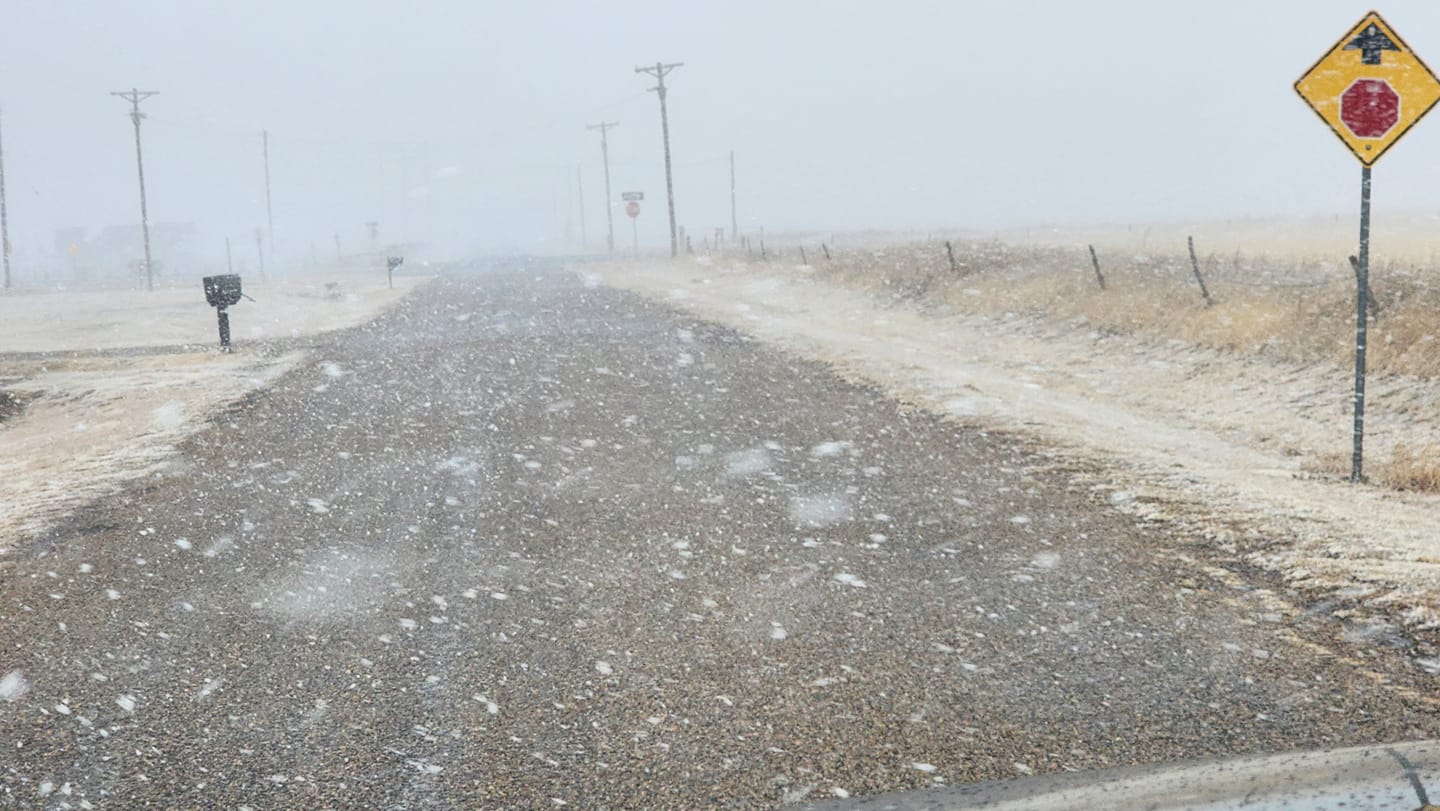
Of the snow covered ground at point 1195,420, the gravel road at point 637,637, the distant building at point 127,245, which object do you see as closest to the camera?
the gravel road at point 637,637

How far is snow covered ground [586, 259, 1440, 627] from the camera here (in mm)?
6750

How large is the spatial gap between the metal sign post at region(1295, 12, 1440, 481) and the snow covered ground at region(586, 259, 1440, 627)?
1.33m

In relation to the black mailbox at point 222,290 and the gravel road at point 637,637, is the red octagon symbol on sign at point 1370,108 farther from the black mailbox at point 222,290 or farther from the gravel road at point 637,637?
the black mailbox at point 222,290

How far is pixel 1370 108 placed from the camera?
8.62 meters

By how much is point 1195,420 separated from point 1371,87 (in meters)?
4.70

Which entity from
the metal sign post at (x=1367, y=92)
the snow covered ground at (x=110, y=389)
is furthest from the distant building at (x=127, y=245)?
the metal sign post at (x=1367, y=92)

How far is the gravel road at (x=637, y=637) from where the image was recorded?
428 cm

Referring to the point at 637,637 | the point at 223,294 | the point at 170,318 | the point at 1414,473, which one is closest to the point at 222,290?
the point at 223,294

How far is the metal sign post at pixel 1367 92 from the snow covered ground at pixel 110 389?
10.1 m

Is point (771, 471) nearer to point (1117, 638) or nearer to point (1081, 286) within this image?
point (1117, 638)

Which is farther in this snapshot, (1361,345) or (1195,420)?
(1195,420)

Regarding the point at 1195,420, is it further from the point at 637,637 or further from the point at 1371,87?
the point at 637,637

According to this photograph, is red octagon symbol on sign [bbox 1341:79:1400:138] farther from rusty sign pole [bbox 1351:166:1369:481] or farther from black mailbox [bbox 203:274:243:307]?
black mailbox [bbox 203:274:243:307]

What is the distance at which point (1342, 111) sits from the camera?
28.4 feet
